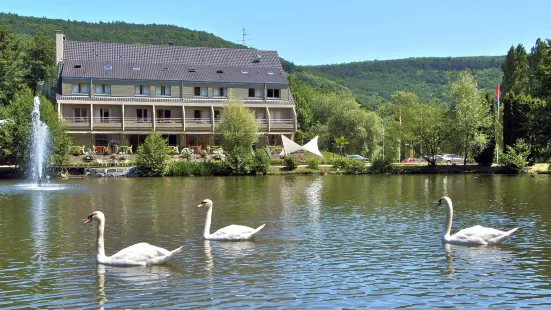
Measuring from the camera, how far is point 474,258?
18.2m

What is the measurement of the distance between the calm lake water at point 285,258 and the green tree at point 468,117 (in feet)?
111

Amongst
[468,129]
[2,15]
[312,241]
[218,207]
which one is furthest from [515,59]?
[2,15]

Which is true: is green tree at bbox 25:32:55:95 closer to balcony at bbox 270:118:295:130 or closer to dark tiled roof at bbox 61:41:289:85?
dark tiled roof at bbox 61:41:289:85

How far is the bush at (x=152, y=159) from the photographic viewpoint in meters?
61.2

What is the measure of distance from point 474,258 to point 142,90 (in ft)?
214

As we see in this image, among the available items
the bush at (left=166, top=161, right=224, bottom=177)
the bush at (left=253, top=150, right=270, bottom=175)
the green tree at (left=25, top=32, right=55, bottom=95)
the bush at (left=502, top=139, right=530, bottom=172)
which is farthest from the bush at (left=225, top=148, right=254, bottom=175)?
the green tree at (left=25, top=32, right=55, bottom=95)

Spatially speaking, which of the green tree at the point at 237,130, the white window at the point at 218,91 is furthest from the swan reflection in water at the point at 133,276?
the white window at the point at 218,91

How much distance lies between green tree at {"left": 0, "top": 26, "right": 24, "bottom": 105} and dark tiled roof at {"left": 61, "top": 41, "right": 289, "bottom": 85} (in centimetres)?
715

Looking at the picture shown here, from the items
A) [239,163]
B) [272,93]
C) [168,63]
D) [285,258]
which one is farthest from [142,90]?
[285,258]

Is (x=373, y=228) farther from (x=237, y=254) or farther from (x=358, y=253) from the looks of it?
(x=237, y=254)

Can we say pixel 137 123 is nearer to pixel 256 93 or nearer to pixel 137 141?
pixel 137 141

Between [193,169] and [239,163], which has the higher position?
[239,163]

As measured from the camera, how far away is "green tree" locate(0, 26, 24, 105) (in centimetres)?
8117

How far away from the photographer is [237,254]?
1900cm
